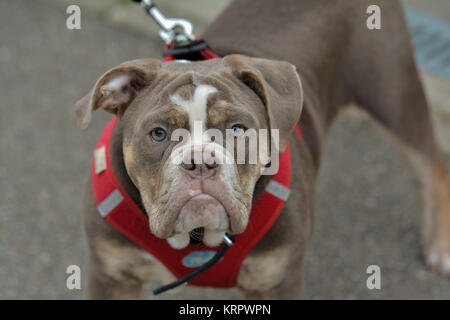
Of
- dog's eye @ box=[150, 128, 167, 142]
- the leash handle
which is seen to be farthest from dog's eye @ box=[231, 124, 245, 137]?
the leash handle

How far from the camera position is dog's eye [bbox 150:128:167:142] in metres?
2.47

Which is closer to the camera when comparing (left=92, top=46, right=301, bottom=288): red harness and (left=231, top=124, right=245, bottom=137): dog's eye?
(left=231, top=124, right=245, bottom=137): dog's eye

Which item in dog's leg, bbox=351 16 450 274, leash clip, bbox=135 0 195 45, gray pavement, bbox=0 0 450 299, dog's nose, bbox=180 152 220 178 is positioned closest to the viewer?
dog's nose, bbox=180 152 220 178

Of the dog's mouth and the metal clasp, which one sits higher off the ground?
the metal clasp

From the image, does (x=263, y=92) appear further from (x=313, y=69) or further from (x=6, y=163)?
(x=6, y=163)

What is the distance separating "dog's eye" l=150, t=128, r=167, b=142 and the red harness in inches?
13.5

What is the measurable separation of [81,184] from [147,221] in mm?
1900

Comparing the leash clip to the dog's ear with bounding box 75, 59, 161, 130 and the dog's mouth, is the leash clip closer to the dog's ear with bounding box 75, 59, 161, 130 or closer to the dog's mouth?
the dog's ear with bounding box 75, 59, 161, 130

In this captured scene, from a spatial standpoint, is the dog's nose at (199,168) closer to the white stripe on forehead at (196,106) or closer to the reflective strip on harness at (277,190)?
the white stripe on forehead at (196,106)

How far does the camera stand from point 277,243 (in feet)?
9.24

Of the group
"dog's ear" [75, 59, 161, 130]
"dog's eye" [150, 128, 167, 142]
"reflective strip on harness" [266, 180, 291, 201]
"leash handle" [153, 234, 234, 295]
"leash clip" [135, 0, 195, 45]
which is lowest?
"leash handle" [153, 234, 234, 295]

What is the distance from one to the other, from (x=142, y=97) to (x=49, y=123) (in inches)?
100

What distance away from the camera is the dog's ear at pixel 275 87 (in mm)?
2512
